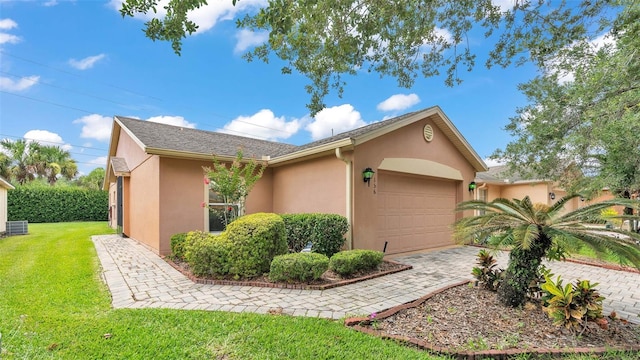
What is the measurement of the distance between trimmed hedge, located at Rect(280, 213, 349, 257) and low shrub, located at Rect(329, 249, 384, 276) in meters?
1.03

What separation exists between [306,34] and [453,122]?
714cm

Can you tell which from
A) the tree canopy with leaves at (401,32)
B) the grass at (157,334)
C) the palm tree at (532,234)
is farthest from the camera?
the tree canopy with leaves at (401,32)

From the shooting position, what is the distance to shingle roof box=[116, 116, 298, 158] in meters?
8.99

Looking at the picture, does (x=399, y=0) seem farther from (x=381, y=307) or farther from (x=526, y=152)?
(x=526, y=152)

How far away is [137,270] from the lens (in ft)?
21.7

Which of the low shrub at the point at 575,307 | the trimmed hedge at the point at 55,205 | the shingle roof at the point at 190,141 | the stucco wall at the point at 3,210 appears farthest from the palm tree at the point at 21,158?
the low shrub at the point at 575,307

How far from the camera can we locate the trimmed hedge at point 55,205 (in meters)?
19.5

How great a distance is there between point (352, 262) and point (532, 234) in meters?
3.16

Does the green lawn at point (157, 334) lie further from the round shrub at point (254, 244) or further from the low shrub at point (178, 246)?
the low shrub at point (178, 246)

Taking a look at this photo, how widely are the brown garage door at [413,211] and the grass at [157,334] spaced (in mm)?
5187

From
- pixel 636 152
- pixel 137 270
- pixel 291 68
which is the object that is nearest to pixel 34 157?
pixel 137 270

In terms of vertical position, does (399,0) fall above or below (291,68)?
above

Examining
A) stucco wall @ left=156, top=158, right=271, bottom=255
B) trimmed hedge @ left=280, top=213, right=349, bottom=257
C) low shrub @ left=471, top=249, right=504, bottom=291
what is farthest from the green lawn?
stucco wall @ left=156, top=158, right=271, bottom=255

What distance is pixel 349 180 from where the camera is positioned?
7.55 m
